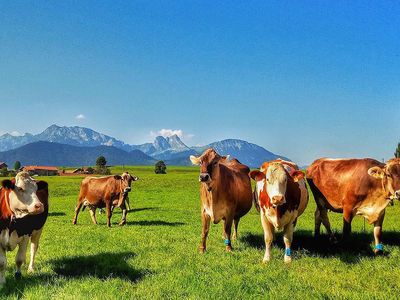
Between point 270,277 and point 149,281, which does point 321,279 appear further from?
point 149,281

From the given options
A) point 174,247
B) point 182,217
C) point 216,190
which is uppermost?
point 216,190

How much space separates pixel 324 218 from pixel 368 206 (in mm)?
2087

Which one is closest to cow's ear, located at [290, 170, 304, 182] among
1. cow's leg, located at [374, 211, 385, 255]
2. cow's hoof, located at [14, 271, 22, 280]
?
cow's leg, located at [374, 211, 385, 255]

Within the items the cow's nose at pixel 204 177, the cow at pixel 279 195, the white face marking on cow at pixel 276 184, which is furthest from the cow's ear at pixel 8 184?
the white face marking on cow at pixel 276 184

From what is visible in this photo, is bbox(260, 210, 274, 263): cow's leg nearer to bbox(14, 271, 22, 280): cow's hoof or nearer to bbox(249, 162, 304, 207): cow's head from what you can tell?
bbox(249, 162, 304, 207): cow's head

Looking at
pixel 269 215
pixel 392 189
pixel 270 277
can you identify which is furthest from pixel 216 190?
pixel 392 189

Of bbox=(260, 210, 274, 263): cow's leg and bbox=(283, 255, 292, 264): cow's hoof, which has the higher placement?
bbox=(260, 210, 274, 263): cow's leg

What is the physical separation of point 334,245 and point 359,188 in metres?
2.10

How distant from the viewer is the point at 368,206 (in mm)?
10484

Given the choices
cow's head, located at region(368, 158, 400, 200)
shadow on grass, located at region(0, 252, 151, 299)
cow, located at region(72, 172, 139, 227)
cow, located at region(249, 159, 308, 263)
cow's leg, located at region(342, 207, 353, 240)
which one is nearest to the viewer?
shadow on grass, located at region(0, 252, 151, 299)

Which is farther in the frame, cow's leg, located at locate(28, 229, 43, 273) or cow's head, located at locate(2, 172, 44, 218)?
cow's leg, located at locate(28, 229, 43, 273)

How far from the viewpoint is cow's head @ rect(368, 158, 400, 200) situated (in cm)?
948

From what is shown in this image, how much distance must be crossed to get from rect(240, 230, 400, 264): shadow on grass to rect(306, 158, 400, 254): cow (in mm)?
432

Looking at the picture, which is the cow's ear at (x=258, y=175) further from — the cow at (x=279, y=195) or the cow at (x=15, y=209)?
the cow at (x=15, y=209)
